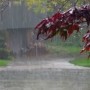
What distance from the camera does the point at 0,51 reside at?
19125 mm

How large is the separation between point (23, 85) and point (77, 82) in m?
1.47

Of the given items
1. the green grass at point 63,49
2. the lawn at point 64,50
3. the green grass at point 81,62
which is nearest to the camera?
the green grass at point 81,62

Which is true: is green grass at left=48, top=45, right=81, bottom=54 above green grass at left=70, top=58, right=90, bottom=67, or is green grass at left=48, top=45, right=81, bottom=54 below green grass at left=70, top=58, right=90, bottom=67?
above

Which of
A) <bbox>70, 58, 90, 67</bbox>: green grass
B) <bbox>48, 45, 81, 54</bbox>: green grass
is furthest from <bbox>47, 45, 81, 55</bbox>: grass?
<bbox>70, 58, 90, 67</bbox>: green grass

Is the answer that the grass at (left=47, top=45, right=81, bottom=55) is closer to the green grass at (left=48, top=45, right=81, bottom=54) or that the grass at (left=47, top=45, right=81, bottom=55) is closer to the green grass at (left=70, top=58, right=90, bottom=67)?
the green grass at (left=48, top=45, right=81, bottom=54)

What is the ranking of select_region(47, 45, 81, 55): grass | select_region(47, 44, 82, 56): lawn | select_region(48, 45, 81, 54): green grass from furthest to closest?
1. select_region(48, 45, 81, 54): green grass
2. select_region(47, 45, 81, 55): grass
3. select_region(47, 44, 82, 56): lawn

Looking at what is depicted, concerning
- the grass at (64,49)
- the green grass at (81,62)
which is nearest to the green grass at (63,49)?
the grass at (64,49)

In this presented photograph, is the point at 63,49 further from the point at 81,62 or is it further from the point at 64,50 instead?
the point at 81,62

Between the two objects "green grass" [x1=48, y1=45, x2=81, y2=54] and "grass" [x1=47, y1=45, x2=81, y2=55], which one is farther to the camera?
"green grass" [x1=48, y1=45, x2=81, y2=54]

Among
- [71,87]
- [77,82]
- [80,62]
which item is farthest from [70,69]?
[71,87]

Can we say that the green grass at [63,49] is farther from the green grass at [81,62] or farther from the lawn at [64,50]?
the green grass at [81,62]

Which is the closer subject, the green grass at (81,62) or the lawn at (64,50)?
the green grass at (81,62)

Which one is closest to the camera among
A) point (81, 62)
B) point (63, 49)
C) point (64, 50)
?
point (81, 62)

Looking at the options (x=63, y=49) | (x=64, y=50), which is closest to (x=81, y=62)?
(x=64, y=50)
